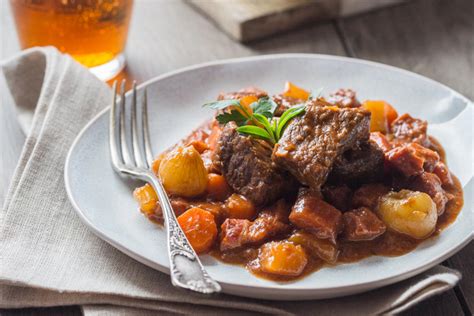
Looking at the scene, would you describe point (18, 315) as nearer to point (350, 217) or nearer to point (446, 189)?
point (350, 217)

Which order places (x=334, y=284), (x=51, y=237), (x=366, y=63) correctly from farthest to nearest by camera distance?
(x=366, y=63), (x=51, y=237), (x=334, y=284)

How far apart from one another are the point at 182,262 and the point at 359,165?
0.89 m

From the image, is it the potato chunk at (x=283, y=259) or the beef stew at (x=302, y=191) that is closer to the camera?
the potato chunk at (x=283, y=259)

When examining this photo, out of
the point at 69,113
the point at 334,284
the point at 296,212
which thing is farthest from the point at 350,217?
the point at 69,113

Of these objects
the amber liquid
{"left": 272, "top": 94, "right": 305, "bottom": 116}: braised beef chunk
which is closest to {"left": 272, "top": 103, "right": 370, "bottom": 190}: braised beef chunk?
{"left": 272, "top": 94, "right": 305, "bottom": 116}: braised beef chunk

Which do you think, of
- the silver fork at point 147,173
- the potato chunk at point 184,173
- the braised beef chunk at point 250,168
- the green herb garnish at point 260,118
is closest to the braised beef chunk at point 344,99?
the green herb garnish at point 260,118

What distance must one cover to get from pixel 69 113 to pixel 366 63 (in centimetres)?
162

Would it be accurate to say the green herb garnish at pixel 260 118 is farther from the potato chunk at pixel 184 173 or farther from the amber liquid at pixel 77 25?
the amber liquid at pixel 77 25

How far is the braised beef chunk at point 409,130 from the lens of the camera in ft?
11.1

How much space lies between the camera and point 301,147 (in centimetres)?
288

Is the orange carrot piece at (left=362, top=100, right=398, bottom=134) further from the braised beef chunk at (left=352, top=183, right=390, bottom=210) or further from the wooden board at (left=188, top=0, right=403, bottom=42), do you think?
the wooden board at (left=188, top=0, right=403, bottom=42)

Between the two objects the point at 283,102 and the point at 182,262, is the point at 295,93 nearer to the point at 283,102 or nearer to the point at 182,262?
the point at 283,102

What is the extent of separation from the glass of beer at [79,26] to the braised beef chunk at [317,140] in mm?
1660

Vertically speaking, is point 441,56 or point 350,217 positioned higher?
point 350,217
